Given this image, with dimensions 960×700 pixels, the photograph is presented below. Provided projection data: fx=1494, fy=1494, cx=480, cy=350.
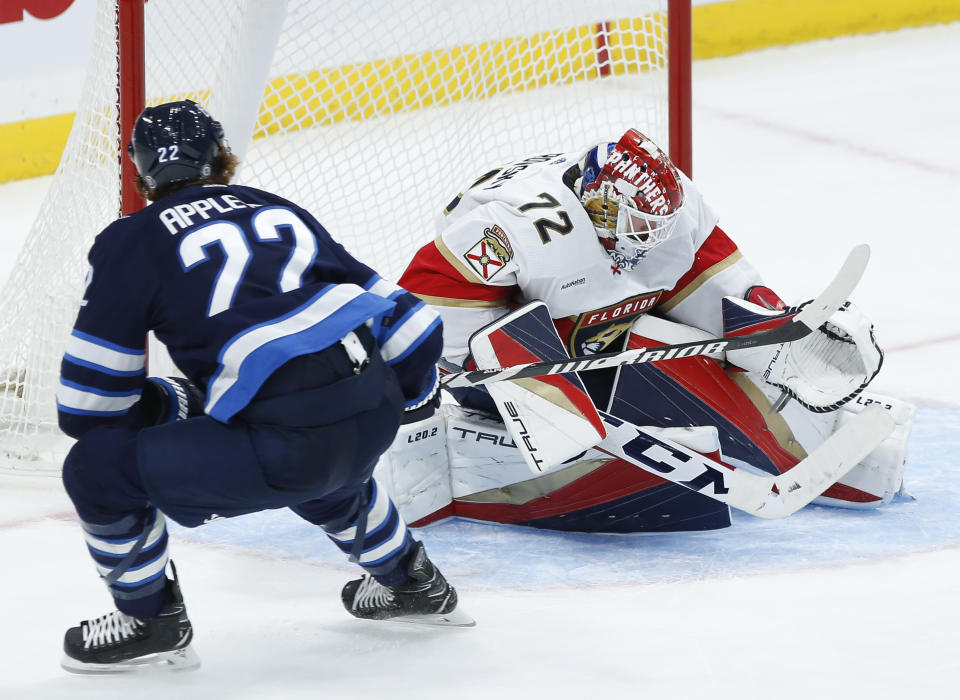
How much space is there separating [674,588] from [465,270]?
0.66 meters

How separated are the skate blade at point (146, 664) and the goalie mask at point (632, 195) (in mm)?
1028

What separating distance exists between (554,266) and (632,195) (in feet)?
0.62

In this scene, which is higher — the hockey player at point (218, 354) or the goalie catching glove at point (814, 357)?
the hockey player at point (218, 354)

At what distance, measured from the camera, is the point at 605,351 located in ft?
9.39

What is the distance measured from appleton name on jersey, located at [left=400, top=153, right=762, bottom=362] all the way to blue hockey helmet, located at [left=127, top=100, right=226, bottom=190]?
0.73 meters

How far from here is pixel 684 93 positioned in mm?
3346

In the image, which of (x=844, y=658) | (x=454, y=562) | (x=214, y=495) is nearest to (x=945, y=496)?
(x=844, y=658)

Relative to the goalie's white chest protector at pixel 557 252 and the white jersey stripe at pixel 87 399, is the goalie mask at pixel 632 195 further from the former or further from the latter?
the white jersey stripe at pixel 87 399

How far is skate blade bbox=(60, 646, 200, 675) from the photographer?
85.2 inches

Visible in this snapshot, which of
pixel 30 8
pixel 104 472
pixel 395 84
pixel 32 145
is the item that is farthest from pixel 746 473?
pixel 32 145

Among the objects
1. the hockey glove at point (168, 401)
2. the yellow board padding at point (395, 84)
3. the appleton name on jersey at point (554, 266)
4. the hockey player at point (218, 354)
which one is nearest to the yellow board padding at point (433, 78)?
the yellow board padding at point (395, 84)

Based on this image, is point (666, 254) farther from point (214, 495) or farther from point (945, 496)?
point (214, 495)

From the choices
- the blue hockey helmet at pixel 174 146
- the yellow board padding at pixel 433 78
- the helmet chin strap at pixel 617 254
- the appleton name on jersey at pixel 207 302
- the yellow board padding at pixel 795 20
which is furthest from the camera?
the yellow board padding at pixel 795 20

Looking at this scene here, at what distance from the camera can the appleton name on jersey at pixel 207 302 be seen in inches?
74.1
